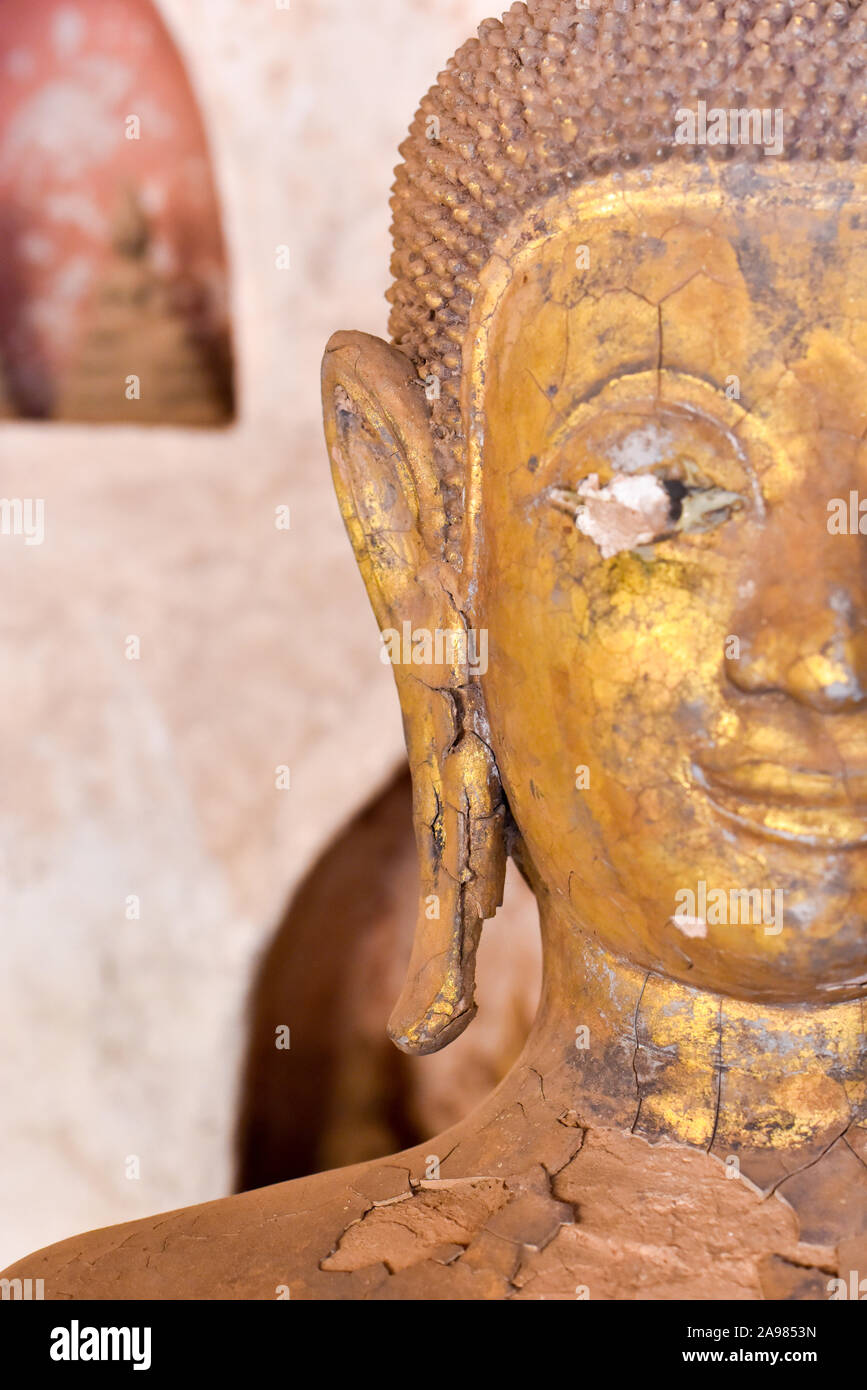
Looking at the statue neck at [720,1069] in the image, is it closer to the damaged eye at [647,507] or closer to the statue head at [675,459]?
the statue head at [675,459]

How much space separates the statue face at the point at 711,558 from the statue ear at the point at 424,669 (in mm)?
184

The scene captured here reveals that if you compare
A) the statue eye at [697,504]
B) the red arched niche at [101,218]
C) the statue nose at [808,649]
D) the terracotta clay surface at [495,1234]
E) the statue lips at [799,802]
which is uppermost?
the red arched niche at [101,218]

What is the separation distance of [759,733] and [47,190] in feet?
9.88

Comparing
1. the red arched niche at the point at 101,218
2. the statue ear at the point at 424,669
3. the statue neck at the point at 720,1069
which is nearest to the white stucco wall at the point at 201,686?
the red arched niche at the point at 101,218

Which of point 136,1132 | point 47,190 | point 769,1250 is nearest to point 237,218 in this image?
point 47,190

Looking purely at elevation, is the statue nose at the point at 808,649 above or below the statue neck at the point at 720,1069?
above

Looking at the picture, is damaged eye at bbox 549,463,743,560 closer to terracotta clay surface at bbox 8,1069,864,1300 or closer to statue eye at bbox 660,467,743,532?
statue eye at bbox 660,467,743,532

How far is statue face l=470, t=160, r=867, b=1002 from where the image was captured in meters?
1.56

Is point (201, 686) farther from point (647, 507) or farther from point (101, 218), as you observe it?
point (647, 507)

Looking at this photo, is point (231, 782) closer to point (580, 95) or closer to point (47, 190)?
point (47, 190)

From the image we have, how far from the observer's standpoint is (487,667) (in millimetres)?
1842

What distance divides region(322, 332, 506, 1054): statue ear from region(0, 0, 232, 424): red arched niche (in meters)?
2.11

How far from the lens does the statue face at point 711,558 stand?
1562mm

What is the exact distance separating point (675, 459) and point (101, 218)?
2.78 m
